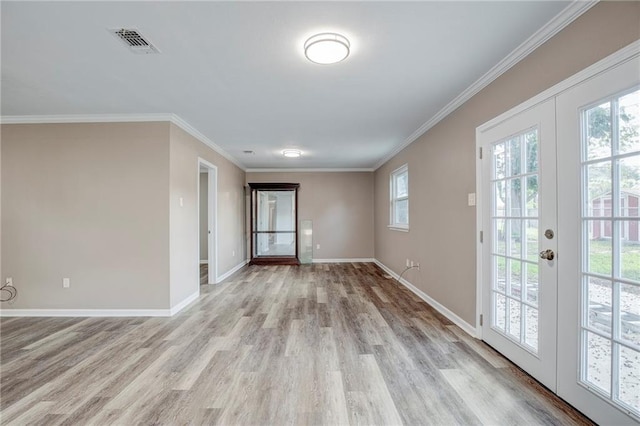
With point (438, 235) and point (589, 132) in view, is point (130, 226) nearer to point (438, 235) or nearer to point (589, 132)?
point (438, 235)

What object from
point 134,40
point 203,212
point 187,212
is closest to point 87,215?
point 187,212

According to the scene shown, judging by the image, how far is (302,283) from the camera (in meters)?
5.09

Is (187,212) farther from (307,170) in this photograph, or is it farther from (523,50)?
(523,50)

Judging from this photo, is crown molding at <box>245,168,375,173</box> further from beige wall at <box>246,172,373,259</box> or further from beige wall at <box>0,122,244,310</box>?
beige wall at <box>0,122,244,310</box>

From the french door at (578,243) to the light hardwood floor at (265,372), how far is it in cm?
26

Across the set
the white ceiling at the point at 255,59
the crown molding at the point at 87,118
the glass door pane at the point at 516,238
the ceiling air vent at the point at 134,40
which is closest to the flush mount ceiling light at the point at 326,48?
the white ceiling at the point at 255,59

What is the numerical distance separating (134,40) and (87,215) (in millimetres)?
2473

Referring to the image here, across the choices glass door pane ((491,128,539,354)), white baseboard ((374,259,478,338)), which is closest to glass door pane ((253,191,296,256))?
white baseboard ((374,259,478,338))

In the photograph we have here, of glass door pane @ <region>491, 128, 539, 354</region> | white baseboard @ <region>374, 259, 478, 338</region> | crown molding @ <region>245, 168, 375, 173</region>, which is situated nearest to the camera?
glass door pane @ <region>491, 128, 539, 354</region>

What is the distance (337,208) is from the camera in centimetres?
737

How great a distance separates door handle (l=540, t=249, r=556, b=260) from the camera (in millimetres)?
1866

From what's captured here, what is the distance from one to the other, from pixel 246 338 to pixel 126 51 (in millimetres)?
2581

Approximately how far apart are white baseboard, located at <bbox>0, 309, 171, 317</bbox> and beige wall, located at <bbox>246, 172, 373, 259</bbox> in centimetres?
427

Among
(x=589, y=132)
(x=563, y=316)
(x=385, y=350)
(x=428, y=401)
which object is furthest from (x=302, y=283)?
(x=589, y=132)
